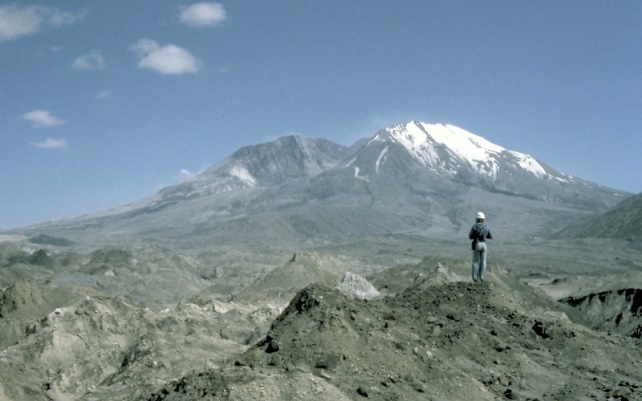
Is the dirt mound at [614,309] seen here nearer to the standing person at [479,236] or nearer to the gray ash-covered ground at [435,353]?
the gray ash-covered ground at [435,353]

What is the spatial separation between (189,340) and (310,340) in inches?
453

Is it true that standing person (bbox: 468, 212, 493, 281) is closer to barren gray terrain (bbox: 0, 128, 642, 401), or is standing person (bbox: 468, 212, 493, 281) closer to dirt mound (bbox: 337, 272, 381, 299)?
barren gray terrain (bbox: 0, 128, 642, 401)

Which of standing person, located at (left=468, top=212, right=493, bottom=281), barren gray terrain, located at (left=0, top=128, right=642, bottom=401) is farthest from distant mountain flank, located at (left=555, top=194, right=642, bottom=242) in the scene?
standing person, located at (left=468, top=212, right=493, bottom=281)

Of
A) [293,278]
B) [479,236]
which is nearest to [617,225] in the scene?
[293,278]

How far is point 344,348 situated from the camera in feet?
44.5

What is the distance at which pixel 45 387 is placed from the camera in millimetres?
21766

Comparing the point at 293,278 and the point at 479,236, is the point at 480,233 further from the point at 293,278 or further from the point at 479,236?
the point at 293,278

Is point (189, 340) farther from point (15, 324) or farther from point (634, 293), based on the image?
point (634, 293)

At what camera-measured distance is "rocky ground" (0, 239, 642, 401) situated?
42.0 ft

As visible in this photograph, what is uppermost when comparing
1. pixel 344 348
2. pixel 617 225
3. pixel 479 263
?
pixel 479 263

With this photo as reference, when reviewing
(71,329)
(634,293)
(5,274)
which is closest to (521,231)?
(5,274)

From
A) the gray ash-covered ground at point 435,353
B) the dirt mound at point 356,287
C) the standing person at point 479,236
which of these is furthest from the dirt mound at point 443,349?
the dirt mound at point 356,287

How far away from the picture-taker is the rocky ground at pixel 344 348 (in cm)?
1280

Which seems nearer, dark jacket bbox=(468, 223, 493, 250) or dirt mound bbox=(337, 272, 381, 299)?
dark jacket bbox=(468, 223, 493, 250)
